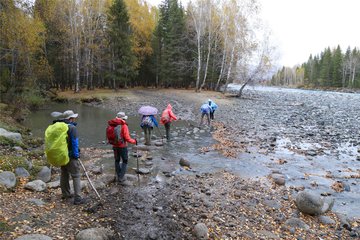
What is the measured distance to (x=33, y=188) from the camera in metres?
8.18

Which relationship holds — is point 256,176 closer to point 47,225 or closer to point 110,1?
point 47,225

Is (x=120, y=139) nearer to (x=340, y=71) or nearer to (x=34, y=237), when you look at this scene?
(x=34, y=237)

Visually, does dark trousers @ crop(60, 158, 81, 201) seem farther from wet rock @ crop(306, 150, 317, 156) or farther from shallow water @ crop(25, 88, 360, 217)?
wet rock @ crop(306, 150, 317, 156)

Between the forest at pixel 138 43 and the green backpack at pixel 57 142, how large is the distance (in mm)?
28368

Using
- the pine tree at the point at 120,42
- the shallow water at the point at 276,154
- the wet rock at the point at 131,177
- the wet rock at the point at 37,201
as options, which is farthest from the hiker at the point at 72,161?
the pine tree at the point at 120,42

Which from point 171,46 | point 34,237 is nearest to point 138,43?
point 171,46

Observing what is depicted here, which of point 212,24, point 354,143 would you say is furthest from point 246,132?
point 212,24

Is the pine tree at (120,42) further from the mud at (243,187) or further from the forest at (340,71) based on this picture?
the forest at (340,71)

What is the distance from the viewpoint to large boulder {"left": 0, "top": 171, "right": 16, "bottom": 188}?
7.93 m

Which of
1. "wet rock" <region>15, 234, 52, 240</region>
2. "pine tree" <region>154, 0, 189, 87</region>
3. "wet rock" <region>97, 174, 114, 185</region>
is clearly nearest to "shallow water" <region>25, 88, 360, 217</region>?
"wet rock" <region>97, 174, 114, 185</region>

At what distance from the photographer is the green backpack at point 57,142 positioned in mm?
6901

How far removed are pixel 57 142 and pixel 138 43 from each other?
47.2 metres

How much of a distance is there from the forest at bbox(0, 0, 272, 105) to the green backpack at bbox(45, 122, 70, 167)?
28368 mm

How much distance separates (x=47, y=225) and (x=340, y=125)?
77.3 feet
